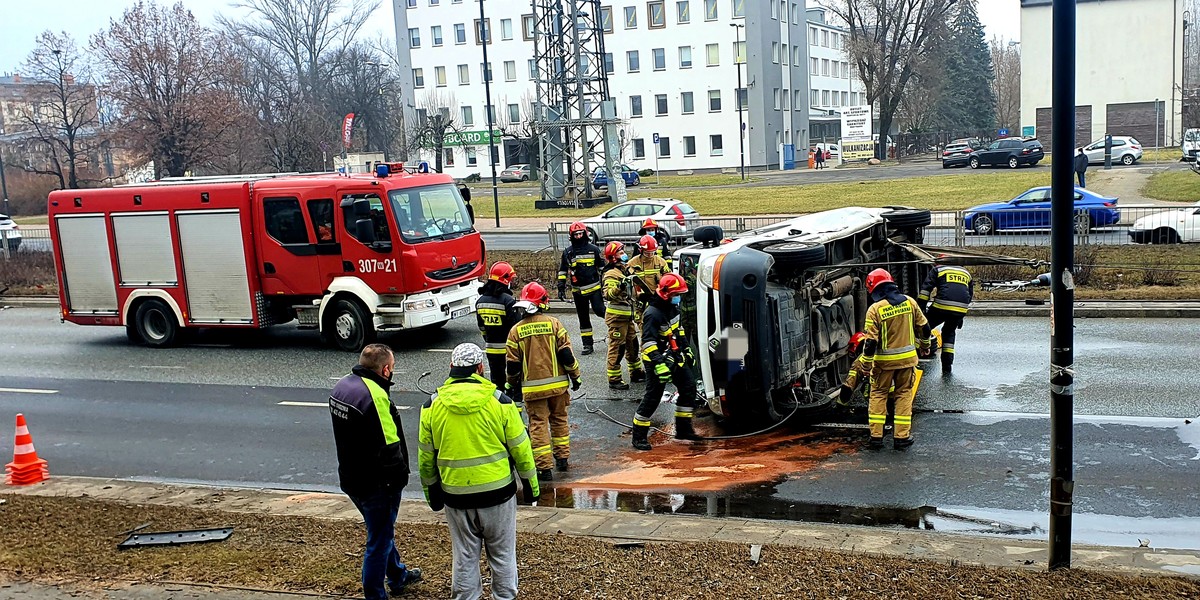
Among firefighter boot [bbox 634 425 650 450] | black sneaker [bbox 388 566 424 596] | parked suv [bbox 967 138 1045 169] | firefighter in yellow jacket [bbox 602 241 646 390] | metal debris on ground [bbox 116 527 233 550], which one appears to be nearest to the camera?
black sneaker [bbox 388 566 424 596]

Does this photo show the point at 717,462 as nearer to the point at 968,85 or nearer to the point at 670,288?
the point at 670,288

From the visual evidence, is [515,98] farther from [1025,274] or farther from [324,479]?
[324,479]

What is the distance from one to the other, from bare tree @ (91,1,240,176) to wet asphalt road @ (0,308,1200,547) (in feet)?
59.9

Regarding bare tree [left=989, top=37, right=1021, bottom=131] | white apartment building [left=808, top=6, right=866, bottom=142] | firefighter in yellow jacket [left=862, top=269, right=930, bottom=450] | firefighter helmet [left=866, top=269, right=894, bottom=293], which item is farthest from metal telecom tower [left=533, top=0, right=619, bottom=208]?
bare tree [left=989, top=37, right=1021, bottom=131]

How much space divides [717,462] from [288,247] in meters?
9.11

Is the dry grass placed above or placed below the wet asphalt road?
above

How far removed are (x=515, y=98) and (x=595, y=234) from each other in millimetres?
49866

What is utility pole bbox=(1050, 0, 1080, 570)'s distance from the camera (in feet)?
17.5

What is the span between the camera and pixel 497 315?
9.98m

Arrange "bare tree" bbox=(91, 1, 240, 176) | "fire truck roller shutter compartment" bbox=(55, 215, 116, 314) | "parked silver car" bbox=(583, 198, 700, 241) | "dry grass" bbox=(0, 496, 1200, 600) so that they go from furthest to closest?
1. "bare tree" bbox=(91, 1, 240, 176)
2. "parked silver car" bbox=(583, 198, 700, 241)
3. "fire truck roller shutter compartment" bbox=(55, 215, 116, 314)
4. "dry grass" bbox=(0, 496, 1200, 600)

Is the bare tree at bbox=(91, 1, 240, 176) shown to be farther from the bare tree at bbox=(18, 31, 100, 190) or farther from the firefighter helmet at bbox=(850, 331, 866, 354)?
the firefighter helmet at bbox=(850, 331, 866, 354)

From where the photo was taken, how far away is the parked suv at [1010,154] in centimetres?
4928

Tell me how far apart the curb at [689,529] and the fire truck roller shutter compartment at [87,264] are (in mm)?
8672

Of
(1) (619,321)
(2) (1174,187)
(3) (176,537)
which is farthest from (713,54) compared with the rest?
(3) (176,537)
